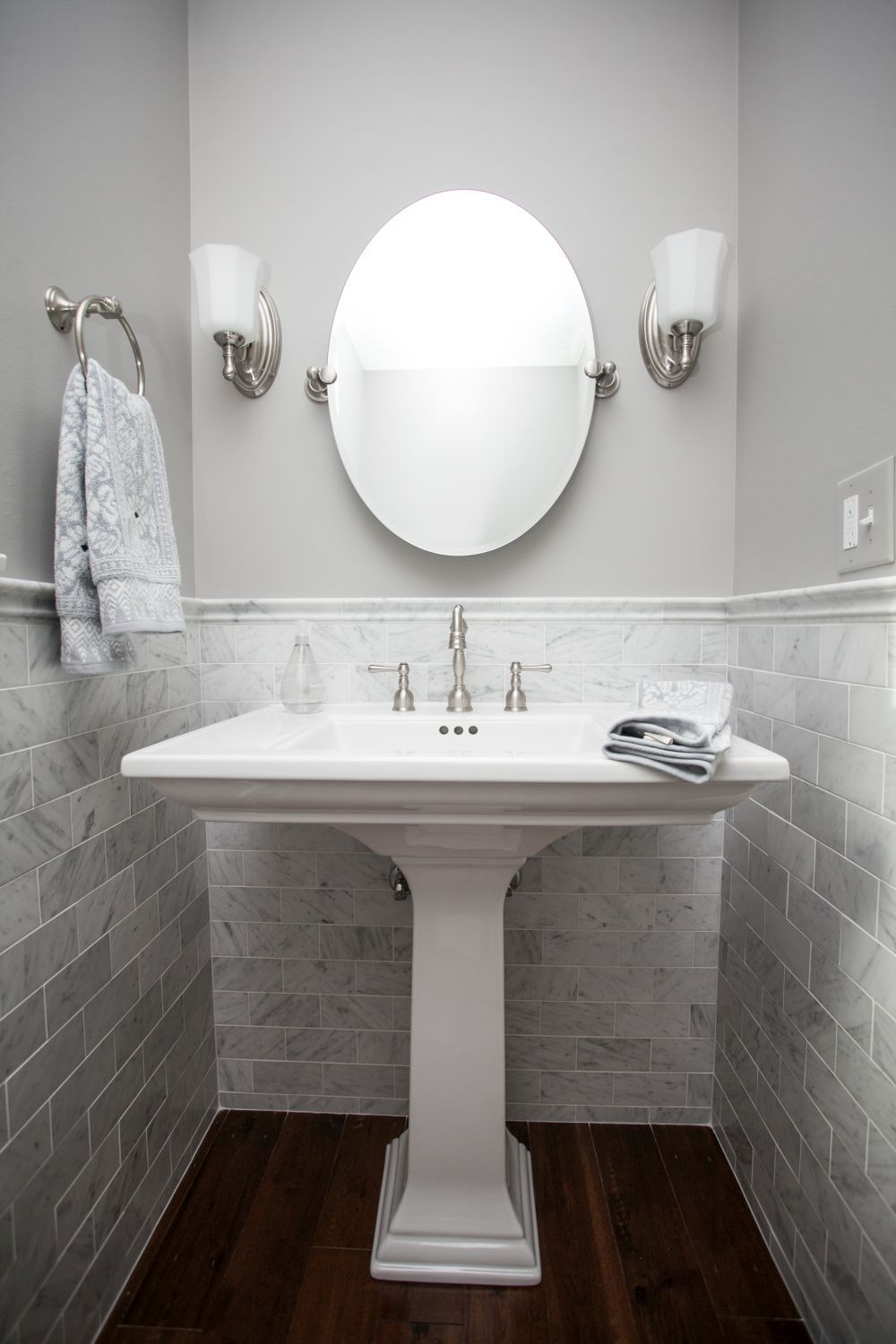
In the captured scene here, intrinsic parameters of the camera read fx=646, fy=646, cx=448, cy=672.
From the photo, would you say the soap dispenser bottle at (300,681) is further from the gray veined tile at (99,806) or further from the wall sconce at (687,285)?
the wall sconce at (687,285)

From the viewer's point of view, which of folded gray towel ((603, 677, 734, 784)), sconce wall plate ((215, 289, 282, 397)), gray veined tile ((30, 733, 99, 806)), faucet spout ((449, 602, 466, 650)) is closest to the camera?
folded gray towel ((603, 677, 734, 784))

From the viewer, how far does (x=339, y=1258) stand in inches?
42.8

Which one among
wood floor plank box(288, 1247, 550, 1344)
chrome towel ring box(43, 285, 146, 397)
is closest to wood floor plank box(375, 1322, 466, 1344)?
wood floor plank box(288, 1247, 550, 1344)

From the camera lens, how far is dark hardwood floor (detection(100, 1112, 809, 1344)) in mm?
979

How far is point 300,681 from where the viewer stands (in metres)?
1.23

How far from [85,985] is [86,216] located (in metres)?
1.20

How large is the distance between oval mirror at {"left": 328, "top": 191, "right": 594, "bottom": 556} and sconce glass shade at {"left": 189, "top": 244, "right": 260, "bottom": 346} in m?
0.18

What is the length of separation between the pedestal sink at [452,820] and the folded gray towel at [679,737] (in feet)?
0.08

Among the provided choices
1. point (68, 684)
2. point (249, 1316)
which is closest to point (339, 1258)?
point (249, 1316)

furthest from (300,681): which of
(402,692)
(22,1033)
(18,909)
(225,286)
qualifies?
(225,286)

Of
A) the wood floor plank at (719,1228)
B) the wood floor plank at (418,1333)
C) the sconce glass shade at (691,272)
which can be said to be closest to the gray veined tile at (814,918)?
the wood floor plank at (719,1228)

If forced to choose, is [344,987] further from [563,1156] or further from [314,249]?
[314,249]

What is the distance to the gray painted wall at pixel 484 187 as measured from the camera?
1303mm

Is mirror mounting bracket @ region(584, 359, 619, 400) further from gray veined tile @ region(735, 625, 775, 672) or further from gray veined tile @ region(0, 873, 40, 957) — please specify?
gray veined tile @ region(0, 873, 40, 957)
